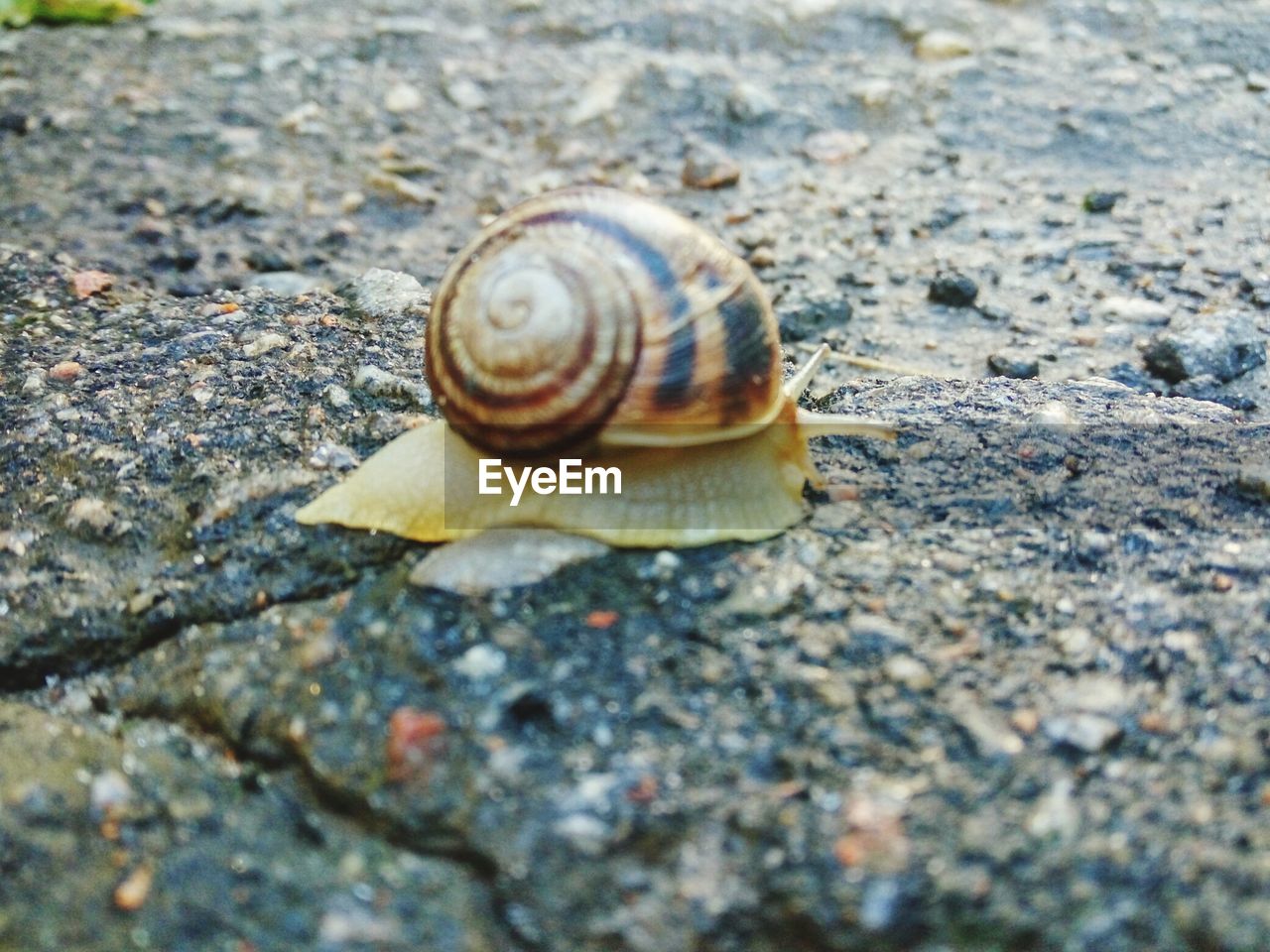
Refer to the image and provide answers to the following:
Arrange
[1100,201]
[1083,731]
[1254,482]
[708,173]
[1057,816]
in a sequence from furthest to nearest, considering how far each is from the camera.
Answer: [708,173], [1100,201], [1254,482], [1083,731], [1057,816]

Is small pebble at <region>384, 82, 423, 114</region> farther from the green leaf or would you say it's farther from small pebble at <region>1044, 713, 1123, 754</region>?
small pebble at <region>1044, 713, 1123, 754</region>

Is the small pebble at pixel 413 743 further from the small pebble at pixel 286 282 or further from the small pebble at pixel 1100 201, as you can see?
the small pebble at pixel 1100 201

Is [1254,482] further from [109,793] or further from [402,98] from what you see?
[402,98]

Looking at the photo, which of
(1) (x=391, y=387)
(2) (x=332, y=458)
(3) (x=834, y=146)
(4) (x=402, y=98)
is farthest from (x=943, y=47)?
(2) (x=332, y=458)

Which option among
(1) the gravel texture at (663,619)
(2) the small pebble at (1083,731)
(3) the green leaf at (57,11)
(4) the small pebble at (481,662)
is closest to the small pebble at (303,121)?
(1) the gravel texture at (663,619)

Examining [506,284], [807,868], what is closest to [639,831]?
[807,868]

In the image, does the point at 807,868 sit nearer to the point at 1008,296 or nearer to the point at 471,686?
the point at 471,686

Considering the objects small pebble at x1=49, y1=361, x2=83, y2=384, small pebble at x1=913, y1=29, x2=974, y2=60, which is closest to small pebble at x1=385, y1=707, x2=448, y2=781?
small pebble at x1=49, y1=361, x2=83, y2=384

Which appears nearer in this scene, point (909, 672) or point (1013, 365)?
point (909, 672)
